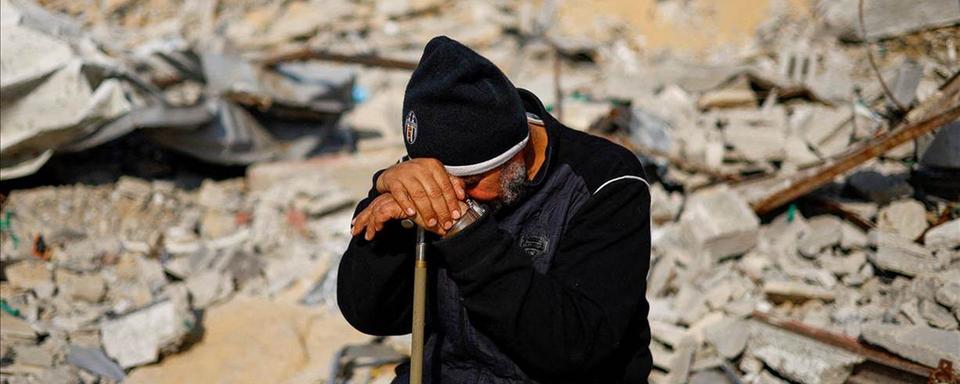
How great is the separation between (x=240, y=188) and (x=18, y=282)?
87.6 inches

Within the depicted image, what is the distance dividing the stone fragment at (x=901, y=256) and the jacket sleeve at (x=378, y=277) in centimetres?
312

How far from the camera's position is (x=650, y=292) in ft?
15.3

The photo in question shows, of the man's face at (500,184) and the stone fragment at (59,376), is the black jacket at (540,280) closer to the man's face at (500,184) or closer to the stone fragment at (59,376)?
the man's face at (500,184)

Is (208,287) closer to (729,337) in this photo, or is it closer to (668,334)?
(668,334)

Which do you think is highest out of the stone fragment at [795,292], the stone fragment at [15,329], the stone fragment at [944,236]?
the stone fragment at [944,236]

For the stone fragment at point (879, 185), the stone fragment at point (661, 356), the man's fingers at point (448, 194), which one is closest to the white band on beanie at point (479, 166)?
the man's fingers at point (448, 194)

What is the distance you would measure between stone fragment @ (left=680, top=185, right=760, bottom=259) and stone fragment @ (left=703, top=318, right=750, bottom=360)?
0.83 meters

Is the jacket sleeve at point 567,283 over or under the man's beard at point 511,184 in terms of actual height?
under

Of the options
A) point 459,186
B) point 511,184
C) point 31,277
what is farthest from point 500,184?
point 31,277

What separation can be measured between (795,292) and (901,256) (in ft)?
2.01

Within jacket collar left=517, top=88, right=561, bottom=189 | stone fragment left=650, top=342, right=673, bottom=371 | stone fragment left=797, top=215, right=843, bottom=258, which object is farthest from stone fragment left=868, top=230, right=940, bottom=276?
jacket collar left=517, top=88, right=561, bottom=189

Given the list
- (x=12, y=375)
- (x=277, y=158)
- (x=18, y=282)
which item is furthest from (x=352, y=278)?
(x=277, y=158)

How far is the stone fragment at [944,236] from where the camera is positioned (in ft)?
13.4

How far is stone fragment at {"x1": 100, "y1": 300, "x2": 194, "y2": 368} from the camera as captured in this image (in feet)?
13.4
